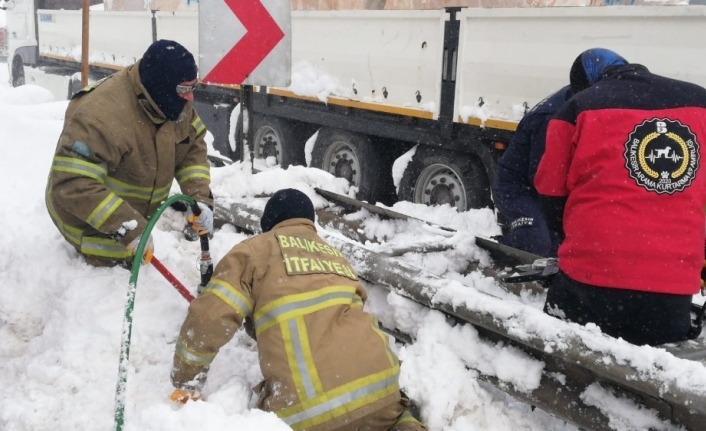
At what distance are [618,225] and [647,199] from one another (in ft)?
0.48

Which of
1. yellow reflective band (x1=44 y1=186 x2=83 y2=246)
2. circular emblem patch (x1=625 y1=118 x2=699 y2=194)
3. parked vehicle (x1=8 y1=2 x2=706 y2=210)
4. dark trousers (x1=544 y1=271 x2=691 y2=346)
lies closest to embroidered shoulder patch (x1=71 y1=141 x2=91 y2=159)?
yellow reflective band (x1=44 y1=186 x2=83 y2=246)

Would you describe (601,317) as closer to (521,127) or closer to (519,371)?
(519,371)

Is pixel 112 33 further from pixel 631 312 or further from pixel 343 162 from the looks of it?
pixel 631 312

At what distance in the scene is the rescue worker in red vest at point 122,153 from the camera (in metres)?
3.35

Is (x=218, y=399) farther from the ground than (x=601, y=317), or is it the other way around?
(x=601, y=317)

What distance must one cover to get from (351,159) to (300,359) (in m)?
5.17

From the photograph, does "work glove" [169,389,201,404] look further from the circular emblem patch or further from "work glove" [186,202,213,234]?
the circular emblem patch

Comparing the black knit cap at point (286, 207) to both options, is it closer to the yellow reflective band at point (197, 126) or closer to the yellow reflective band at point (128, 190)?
the yellow reflective band at point (128, 190)

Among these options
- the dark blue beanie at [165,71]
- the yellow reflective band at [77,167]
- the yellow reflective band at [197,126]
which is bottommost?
the yellow reflective band at [77,167]

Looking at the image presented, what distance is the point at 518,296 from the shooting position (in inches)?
159

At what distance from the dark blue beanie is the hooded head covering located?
190 centimetres

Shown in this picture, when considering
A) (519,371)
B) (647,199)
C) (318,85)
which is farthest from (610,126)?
(318,85)

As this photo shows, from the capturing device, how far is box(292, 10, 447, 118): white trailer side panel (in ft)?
20.6

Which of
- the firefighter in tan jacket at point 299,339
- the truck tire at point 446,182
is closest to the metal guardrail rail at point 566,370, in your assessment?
the firefighter in tan jacket at point 299,339
